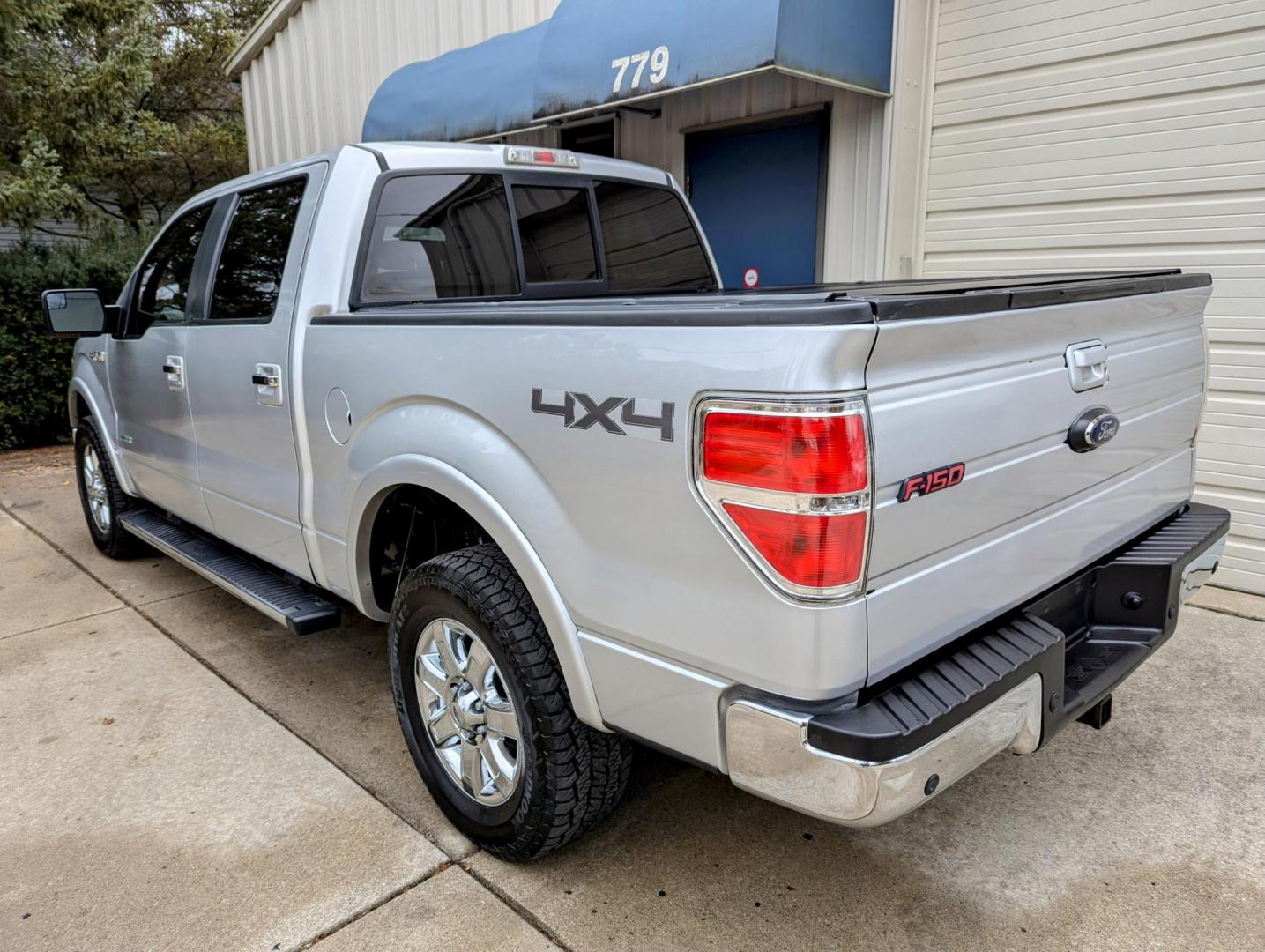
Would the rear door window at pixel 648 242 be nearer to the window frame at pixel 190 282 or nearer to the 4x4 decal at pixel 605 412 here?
the window frame at pixel 190 282

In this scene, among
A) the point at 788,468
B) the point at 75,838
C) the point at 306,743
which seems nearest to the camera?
the point at 788,468

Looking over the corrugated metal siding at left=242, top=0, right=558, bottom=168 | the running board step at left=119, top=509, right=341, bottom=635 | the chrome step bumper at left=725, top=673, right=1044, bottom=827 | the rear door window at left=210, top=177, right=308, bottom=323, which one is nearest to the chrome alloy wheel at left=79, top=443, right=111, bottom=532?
the running board step at left=119, top=509, right=341, bottom=635

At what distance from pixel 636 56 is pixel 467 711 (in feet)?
14.2

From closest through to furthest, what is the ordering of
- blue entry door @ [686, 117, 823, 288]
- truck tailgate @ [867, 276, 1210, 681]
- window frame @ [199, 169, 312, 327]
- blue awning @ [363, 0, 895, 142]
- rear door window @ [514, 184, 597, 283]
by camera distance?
truck tailgate @ [867, 276, 1210, 681]
window frame @ [199, 169, 312, 327]
rear door window @ [514, 184, 597, 283]
blue awning @ [363, 0, 895, 142]
blue entry door @ [686, 117, 823, 288]

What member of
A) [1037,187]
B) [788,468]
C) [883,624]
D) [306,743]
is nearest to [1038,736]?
[883,624]

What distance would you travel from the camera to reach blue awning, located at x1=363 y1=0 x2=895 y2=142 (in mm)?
4816

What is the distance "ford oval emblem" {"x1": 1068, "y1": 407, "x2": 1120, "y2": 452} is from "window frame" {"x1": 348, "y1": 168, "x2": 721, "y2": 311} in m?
1.82

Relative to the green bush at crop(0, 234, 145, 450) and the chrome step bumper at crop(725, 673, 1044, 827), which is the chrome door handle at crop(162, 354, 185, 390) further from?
the green bush at crop(0, 234, 145, 450)

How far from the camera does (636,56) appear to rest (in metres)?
5.49

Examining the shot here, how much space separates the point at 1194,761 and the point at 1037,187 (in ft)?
11.0

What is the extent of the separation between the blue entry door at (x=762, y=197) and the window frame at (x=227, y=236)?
3.37m

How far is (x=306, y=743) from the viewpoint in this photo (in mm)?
3281

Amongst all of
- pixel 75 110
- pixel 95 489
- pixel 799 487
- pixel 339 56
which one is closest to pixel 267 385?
pixel 799 487

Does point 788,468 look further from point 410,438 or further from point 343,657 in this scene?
point 343,657
